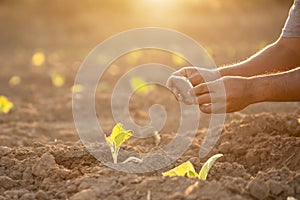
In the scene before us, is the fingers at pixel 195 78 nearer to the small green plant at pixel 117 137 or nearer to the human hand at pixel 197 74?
the human hand at pixel 197 74

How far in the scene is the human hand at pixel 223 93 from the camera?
274cm

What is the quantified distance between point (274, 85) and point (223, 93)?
0.96ft

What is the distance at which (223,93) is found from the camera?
108 inches

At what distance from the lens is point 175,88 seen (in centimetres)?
297

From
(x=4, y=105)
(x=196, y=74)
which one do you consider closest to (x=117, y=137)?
(x=196, y=74)

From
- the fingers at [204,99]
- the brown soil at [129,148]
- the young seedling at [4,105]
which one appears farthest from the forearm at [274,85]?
the young seedling at [4,105]

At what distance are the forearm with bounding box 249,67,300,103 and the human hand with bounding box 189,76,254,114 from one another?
2 centimetres

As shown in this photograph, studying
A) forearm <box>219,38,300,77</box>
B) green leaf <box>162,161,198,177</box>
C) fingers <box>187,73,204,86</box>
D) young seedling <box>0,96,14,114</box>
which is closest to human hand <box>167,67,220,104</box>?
fingers <box>187,73,204,86</box>

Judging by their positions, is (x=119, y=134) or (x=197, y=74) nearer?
(x=119, y=134)

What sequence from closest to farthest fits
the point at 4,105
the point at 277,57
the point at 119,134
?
1. the point at 119,134
2. the point at 277,57
3. the point at 4,105

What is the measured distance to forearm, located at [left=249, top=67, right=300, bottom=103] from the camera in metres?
2.81

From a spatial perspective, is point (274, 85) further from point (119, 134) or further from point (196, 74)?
point (119, 134)

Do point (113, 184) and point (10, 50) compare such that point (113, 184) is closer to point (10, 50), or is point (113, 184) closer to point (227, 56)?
point (227, 56)

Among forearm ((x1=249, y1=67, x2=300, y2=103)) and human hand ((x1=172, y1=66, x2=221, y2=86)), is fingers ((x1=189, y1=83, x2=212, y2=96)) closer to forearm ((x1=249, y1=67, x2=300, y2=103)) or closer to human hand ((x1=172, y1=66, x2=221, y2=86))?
forearm ((x1=249, y1=67, x2=300, y2=103))
